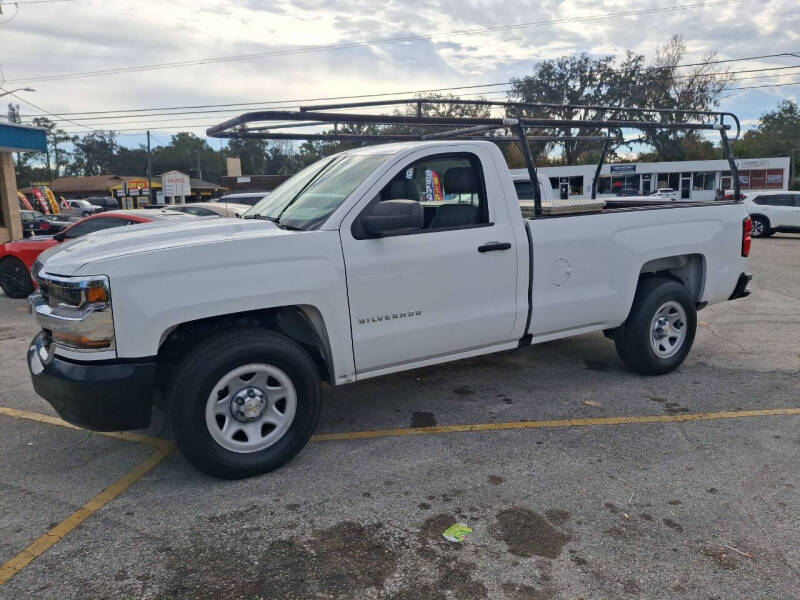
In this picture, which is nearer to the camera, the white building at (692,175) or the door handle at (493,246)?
the door handle at (493,246)

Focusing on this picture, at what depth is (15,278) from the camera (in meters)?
10.5

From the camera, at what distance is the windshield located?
4.14 m

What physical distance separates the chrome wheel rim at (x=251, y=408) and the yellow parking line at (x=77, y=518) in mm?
688

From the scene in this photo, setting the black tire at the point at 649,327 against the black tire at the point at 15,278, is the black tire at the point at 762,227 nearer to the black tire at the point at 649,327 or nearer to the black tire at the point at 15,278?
the black tire at the point at 649,327

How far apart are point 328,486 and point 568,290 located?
2448 mm

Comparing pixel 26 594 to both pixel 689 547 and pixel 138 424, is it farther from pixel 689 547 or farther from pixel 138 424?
pixel 689 547

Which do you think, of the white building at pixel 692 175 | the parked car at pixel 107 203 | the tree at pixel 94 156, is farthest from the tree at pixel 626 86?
the tree at pixel 94 156

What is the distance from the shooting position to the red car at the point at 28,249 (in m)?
10.1

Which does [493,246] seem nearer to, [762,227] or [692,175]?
[762,227]

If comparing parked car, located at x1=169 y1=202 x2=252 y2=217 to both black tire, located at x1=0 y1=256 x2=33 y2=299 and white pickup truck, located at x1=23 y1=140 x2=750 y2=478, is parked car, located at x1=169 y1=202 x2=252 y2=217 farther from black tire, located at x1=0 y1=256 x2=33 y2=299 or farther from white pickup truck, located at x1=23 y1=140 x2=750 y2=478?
white pickup truck, located at x1=23 y1=140 x2=750 y2=478

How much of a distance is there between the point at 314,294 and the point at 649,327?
10.4 ft

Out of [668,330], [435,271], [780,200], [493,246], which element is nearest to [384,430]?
[435,271]

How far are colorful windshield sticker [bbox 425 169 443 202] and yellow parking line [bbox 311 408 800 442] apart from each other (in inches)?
69.7

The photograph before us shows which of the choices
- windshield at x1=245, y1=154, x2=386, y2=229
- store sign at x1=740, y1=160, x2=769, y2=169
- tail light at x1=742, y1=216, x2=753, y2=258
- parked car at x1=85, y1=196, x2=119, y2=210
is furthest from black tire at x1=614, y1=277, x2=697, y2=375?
parked car at x1=85, y1=196, x2=119, y2=210
